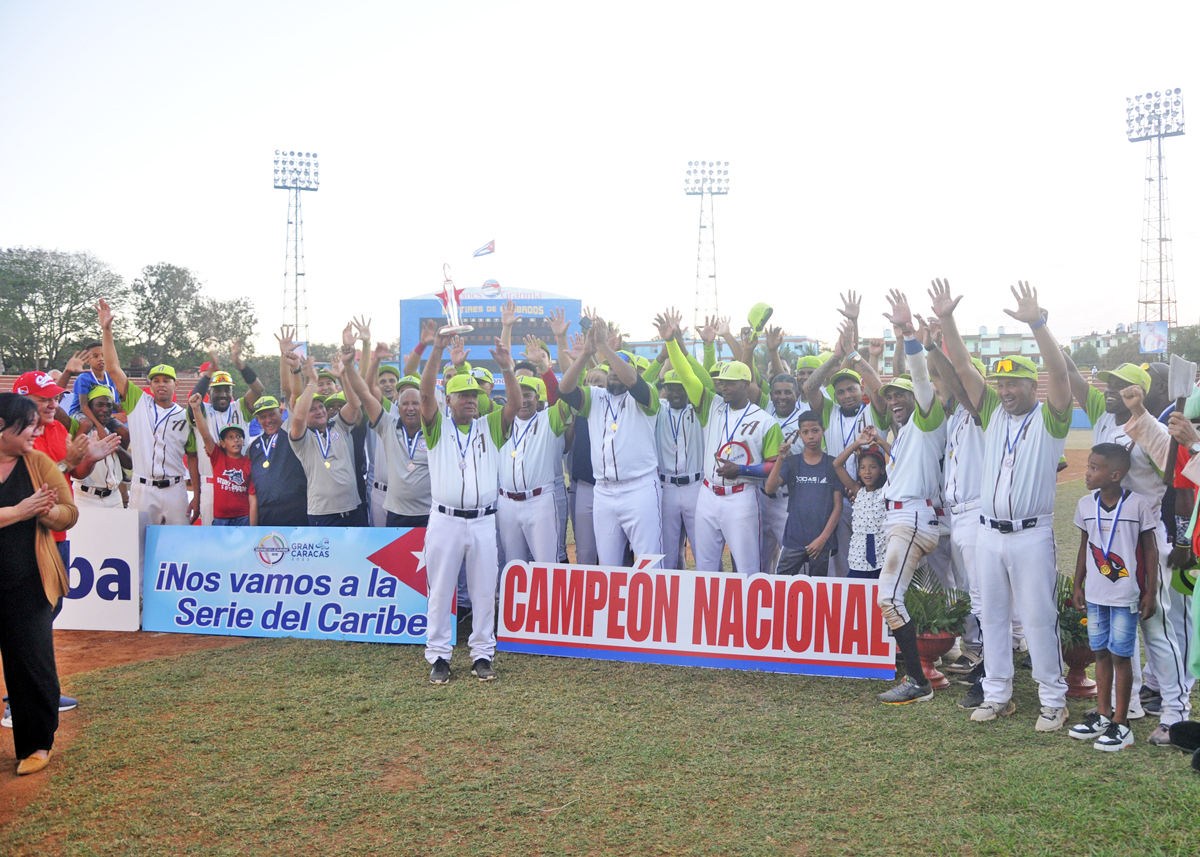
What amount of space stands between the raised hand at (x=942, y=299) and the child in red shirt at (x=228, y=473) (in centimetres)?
648

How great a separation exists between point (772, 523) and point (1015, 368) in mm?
2768

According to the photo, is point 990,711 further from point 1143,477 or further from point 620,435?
point 620,435

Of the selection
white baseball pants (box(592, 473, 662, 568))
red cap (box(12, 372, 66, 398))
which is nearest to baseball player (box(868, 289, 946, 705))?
white baseball pants (box(592, 473, 662, 568))

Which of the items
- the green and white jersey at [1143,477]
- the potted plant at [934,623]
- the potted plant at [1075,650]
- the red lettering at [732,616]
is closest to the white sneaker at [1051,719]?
the potted plant at [1075,650]

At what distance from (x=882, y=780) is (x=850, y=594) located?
1.90 meters

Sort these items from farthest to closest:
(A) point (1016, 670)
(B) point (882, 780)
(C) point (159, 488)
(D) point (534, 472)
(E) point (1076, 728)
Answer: (C) point (159, 488)
(D) point (534, 472)
(A) point (1016, 670)
(E) point (1076, 728)
(B) point (882, 780)

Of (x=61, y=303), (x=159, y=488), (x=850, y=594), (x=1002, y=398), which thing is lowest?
(x=850, y=594)

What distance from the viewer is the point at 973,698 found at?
575 cm

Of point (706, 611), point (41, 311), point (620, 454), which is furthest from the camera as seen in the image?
point (41, 311)

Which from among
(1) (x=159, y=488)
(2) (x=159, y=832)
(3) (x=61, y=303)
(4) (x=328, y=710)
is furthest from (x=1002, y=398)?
(3) (x=61, y=303)

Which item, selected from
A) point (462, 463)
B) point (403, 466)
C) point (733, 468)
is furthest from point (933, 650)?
point (403, 466)

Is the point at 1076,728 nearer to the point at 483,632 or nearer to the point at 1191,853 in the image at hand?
the point at 1191,853

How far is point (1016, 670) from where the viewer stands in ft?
21.7

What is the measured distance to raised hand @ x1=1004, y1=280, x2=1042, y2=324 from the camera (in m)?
5.40
